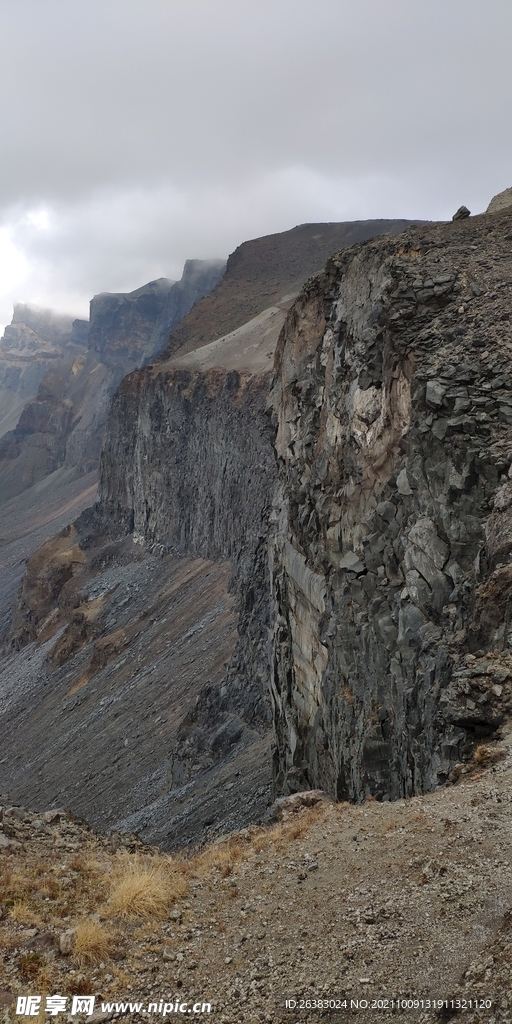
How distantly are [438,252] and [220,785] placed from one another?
2254 centimetres

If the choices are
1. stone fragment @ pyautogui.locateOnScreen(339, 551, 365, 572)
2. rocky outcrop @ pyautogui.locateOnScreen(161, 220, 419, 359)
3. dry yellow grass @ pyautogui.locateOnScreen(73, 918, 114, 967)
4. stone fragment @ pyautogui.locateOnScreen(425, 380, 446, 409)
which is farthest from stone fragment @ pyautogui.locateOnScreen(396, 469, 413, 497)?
rocky outcrop @ pyautogui.locateOnScreen(161, 220, 419, 359)

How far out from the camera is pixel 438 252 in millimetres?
17844

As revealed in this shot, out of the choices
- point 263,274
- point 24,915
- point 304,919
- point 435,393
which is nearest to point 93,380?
point 263,274

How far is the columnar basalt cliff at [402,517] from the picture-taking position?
1255cm

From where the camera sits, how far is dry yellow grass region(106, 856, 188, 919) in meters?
8.81

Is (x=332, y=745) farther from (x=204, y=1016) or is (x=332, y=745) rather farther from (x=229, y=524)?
(x=229, y=524)

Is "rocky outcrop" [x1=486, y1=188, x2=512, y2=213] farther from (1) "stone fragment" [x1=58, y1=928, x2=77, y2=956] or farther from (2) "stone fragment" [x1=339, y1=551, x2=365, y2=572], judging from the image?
(1) "stone fragment" [x1=58, y1=928, x2=77, y2=956]

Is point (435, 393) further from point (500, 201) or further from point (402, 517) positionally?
point (500, 201)

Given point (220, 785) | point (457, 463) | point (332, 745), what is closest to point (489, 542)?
point (457, 463)

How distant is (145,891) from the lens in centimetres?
904

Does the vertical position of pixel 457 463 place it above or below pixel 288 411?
below

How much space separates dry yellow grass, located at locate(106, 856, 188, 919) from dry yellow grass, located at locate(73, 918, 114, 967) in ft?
1.91

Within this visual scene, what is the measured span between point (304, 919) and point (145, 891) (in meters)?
2.13

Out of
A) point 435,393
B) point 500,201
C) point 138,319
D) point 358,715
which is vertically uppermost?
point 138,319
